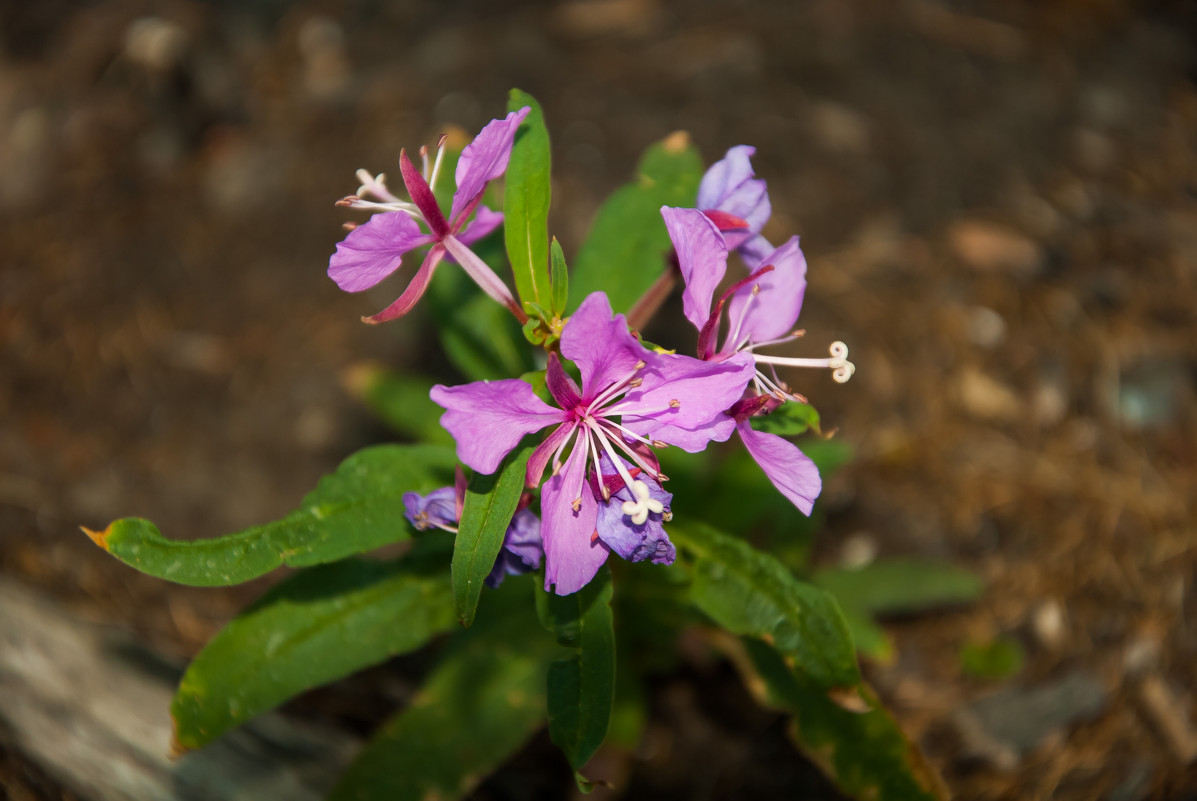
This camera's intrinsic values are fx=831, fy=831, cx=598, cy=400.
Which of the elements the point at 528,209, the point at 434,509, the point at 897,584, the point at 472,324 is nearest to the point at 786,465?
the point at 434,509

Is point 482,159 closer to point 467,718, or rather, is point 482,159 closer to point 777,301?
point 777,301

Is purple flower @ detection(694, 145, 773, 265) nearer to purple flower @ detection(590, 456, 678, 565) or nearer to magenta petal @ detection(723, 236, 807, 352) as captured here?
magenta petal @ detection(723, 236, 807, 352)

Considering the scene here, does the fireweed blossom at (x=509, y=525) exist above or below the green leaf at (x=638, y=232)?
below

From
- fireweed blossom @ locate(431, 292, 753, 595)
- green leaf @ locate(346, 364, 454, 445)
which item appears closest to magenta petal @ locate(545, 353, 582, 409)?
fireweed blossom @ locate(431, 292, 753, 595)

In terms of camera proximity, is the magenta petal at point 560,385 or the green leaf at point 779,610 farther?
the green leaf at point 779,610

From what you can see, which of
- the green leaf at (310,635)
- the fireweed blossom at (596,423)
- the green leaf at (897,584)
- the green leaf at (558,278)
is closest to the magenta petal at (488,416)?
the fireweed blossom at (596,423)

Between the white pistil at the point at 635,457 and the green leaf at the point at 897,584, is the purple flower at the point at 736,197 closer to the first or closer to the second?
the white pistil at the point at 635,457
